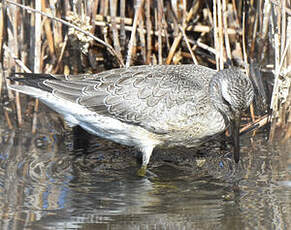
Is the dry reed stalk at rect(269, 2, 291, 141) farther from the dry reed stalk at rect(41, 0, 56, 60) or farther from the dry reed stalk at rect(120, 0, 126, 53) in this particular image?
the dry reed stalk at rect(41, 0, 56, 60)

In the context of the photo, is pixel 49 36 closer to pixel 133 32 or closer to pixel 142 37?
pixel 133 32

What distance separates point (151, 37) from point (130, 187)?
8.33ft

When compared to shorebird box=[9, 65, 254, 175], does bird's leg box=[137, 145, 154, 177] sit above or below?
below

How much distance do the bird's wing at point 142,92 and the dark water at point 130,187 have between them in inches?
25.7

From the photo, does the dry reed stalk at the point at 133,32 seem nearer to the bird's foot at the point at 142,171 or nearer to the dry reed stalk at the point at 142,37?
the dry reed stalk at the point at 142,37

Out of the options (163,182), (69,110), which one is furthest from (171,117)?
(69,110)

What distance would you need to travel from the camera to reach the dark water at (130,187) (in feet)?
15.8

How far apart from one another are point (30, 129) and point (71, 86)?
1.18 meters

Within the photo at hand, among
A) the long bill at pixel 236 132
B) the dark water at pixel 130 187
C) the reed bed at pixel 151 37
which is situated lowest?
the dark water at pixel 130 187

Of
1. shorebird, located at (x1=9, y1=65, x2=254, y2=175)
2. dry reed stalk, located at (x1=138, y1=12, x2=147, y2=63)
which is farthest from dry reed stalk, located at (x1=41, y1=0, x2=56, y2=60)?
dry reed stalk, located at (x1=138, y1=12, x2=147, y2=63)

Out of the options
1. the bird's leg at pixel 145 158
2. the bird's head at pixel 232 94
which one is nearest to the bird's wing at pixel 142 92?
the bird's head at pixel 232 94

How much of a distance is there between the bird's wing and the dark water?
2.14 ft

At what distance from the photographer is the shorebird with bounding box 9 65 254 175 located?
5.88 m

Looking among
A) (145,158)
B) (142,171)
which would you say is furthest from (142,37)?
(142,171)
